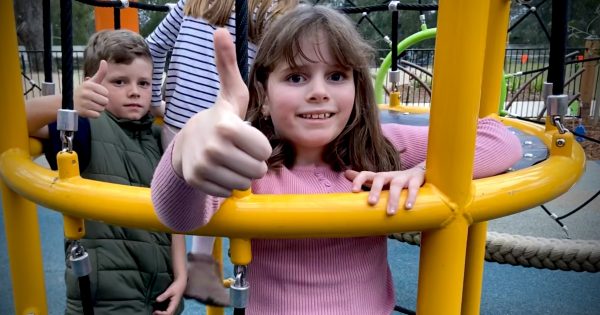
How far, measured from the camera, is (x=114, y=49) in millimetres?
1018

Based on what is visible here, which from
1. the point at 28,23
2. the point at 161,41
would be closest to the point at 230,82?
the point at 161,41

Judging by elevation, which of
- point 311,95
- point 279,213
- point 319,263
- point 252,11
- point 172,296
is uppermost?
point 252,11

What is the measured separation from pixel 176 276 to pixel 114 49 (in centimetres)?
43

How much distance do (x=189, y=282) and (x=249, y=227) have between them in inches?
4.5

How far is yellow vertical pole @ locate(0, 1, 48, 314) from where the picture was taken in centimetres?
83

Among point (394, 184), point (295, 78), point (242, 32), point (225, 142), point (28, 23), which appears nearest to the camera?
point (225, 142)

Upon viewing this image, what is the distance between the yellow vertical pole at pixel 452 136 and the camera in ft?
1.82

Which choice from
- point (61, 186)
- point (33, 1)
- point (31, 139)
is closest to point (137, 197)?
point (61, 186)

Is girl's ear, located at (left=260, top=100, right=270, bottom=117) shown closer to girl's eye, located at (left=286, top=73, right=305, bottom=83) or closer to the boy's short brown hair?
girl's eye, located at (left=286, top=73, right=305, bottom=83)

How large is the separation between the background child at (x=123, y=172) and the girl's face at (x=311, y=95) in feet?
1.31

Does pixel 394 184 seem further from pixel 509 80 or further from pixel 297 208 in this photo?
pixel 509 80

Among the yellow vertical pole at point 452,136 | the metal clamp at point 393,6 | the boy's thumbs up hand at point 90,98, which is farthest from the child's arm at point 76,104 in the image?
the metal clamp at point 393,6

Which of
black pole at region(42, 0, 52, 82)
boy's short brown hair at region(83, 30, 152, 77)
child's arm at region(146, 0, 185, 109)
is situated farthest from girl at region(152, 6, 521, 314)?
child's arm at region(146, 0, 185, 109)

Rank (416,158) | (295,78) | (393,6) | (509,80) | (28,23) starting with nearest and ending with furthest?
(295,78) → (416,158) → (393,6) → (509,80) → (28,23)
